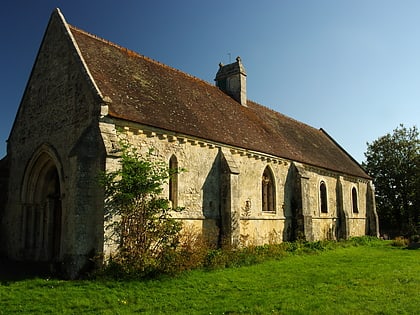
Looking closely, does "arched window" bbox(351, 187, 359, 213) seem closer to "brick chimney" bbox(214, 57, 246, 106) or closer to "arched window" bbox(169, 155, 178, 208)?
"brick chimney" bbox(214, 57, 246, 106)

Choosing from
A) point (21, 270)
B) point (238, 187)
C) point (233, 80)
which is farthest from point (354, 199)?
point (21, 270)

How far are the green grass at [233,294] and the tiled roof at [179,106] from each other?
18.4 feet

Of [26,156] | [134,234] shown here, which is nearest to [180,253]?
[134,234]

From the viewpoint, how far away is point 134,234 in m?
11.8

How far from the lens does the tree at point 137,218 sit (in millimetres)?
11359

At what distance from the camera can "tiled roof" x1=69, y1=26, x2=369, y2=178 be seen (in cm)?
1405

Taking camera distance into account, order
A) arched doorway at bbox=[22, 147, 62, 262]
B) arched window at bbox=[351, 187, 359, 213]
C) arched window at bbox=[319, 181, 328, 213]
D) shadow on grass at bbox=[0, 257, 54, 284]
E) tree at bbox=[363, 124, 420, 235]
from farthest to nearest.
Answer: tree at bbox=[363, 124, 420, 235], arched window at bbox=[351, 187, 359, 213], arched window at bbox=[319, 181, 328, 213], arched doorway at bbox=[22, 147, 62, 262], shadow on grass at bbox=[0, 257, 54, 284]

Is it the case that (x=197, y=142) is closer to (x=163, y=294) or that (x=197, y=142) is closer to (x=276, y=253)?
(x=276, y=253)

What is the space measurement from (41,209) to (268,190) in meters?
11.1

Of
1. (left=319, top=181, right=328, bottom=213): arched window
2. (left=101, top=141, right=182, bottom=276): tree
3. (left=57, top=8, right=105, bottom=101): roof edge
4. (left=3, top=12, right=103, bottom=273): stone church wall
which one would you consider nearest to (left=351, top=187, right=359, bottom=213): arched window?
(left=319, top=181, right=328, bottom=213): arched window

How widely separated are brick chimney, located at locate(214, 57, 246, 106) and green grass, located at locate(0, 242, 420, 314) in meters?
13.3

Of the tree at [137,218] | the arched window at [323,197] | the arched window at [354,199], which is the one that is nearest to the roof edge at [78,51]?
the tree at [137,218]

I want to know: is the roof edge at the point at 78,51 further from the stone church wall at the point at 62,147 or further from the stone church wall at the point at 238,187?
the stone church wall at the point at 238,187

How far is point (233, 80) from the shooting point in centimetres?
2402
